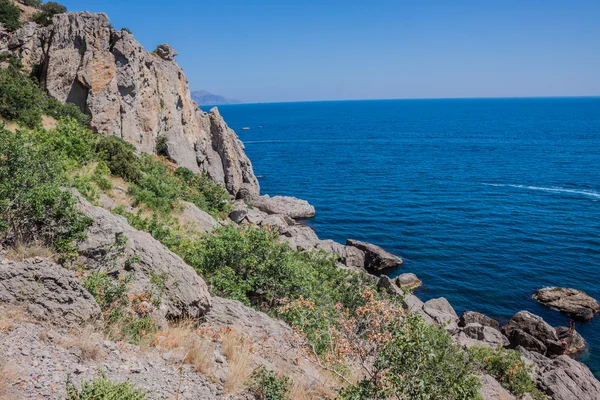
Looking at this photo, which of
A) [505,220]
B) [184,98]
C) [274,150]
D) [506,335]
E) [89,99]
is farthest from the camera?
[274,150]

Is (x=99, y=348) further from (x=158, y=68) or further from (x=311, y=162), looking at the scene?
(x=311, y=162)

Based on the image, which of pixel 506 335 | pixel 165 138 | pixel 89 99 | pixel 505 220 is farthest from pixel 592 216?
pixel 89 99

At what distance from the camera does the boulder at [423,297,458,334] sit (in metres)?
32.8

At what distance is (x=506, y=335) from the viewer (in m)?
33.4

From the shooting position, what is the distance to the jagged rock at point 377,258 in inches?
1736

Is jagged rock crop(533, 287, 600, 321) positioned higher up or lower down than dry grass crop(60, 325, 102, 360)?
lower down

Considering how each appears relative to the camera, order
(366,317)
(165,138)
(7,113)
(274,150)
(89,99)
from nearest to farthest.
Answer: (366,317) → (7,113) → (89,99) → (165,138) → (274,150)

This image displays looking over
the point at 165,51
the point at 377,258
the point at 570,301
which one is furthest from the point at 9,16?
the point at 570,301

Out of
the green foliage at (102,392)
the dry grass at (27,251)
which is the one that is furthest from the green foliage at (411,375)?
the dry grass at (27,251)

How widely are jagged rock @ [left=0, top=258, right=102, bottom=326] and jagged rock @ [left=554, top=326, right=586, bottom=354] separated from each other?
35.2 m

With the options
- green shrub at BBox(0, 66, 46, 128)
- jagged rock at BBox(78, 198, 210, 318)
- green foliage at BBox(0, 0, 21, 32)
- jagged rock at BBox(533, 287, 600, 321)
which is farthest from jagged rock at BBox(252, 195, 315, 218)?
jagged rock at BBox(78, 198, 210, 318)

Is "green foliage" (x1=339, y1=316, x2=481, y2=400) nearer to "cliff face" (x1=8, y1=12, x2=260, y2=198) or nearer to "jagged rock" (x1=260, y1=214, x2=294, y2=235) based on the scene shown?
"cliff face" (x1=8, y1=12, x2=260, y2=198)

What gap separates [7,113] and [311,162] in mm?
77304

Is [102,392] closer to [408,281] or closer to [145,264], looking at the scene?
[145,264]
